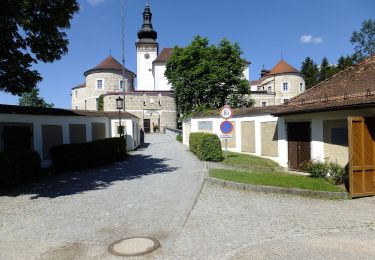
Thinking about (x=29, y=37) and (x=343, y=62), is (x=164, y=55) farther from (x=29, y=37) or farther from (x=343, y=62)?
(x=29, y=37)

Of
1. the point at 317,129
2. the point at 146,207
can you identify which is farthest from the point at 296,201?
the point at 317,129

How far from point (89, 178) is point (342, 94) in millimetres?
A: 10475

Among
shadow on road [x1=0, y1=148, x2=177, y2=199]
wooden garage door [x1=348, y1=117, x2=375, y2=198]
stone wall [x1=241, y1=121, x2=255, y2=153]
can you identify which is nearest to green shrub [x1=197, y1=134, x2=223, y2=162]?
shadow on road [x1=0, y1=148, x2=177, y2=199]

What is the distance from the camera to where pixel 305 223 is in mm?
7406

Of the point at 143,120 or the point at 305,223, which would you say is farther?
the point at 143,120

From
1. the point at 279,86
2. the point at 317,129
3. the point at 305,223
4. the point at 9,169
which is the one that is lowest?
the point at 305,223

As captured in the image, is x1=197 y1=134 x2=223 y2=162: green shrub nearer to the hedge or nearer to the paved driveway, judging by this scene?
the hedge

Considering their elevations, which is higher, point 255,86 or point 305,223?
point 255,86

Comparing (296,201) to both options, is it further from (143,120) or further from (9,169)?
(143,120)

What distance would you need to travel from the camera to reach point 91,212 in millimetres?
8531

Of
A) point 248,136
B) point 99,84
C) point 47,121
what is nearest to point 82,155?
point 47,121

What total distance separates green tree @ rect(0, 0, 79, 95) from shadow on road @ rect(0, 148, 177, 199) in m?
3.73

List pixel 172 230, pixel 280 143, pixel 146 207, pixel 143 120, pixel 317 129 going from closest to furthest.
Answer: pixel 172 230 < pixel 146 207 < pixel 317 129 < pixel 280 143 < pixel 143 120

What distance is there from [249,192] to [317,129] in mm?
5419
